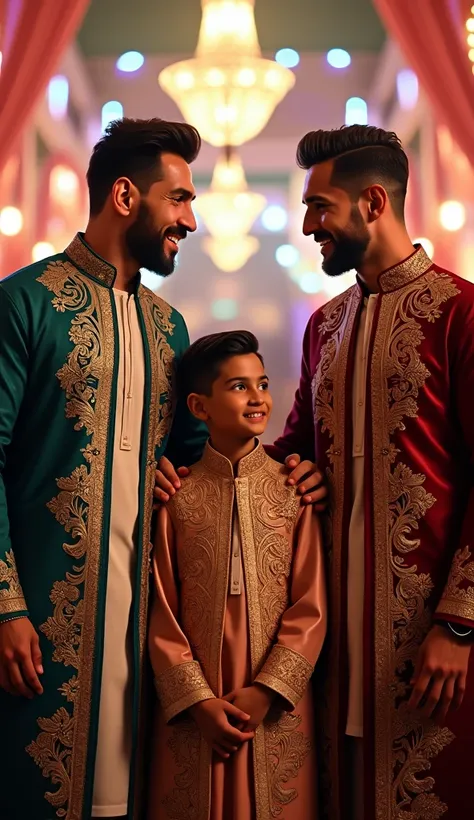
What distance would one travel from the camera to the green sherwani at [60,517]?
1.70m

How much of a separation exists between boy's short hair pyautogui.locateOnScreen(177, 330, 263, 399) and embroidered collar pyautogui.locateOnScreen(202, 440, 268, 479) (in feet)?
0.42

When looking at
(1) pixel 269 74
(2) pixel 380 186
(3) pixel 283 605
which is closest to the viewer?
(3) pixel 283 605

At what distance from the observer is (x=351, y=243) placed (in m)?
1.95

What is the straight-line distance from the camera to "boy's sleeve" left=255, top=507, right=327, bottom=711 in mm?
1726

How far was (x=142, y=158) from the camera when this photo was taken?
6.54 ft

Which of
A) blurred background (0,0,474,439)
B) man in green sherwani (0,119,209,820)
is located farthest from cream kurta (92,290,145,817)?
blurred background (0,0,474,439)

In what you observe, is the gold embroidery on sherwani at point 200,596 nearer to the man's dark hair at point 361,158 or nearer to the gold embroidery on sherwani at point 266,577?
the gold embroidery on sherwani at point 266,577

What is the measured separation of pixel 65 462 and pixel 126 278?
1.47 ft

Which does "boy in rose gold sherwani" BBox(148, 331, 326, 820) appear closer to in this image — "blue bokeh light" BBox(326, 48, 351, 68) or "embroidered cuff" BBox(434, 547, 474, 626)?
"embroidered cuff" BBox(434, 547, 474, 626)

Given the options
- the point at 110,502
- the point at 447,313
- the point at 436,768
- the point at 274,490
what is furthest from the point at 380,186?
the point at 436,768

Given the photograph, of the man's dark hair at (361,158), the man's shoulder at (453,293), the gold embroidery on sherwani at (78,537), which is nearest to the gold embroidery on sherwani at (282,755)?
the gold embroidery on sherwani at (78,537)

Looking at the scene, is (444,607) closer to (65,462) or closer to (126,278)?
(65,462)

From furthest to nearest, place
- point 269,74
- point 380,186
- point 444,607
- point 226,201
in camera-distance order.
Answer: point 226,201, point 269,74, point 380,186, point 444,607

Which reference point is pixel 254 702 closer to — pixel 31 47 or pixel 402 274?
pixel 402 274
